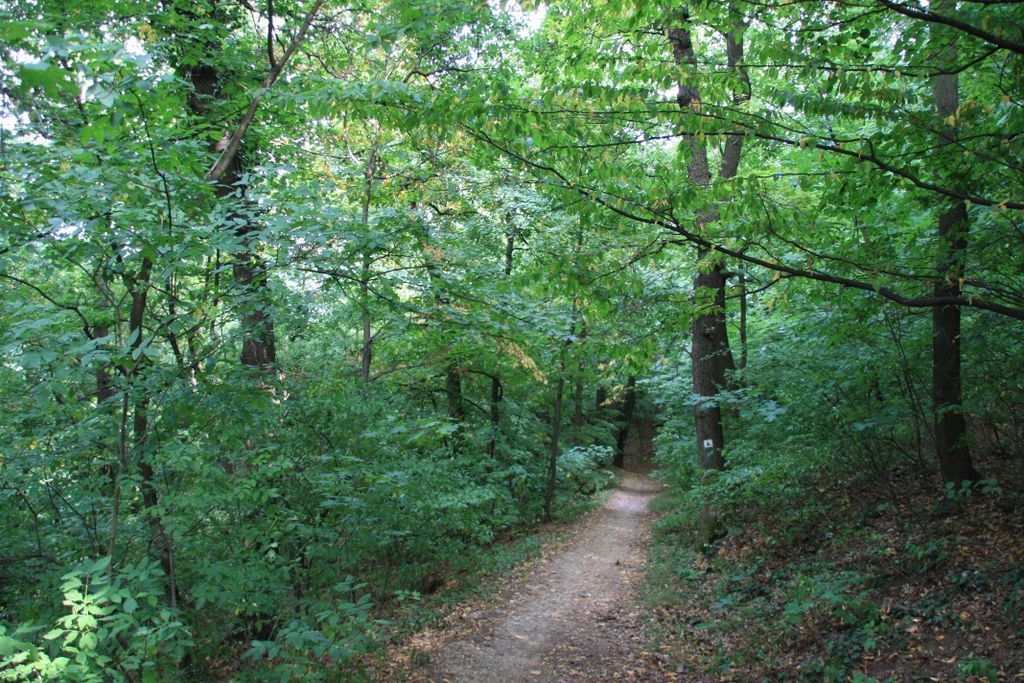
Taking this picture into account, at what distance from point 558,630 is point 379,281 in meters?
5.11

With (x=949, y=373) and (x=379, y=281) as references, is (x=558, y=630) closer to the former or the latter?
(x=379, y=281)

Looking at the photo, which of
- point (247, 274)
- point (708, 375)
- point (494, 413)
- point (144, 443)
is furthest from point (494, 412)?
point (144, 443)

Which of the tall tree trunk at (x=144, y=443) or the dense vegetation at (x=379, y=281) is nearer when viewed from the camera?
the dense vegetation at (x=379, y=281)

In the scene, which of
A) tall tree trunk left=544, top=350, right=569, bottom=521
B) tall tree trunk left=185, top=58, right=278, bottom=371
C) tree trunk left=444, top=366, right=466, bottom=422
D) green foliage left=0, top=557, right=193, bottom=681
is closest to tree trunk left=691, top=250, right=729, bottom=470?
tree trunk left=444, top=366, right=466, bottom=422

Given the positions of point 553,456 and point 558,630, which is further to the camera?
point 553,456

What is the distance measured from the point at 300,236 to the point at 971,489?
7.20 m

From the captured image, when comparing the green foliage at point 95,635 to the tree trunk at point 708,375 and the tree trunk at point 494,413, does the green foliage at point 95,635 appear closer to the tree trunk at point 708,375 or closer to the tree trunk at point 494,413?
the tree trunk at point 708,375

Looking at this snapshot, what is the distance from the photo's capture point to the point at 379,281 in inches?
219

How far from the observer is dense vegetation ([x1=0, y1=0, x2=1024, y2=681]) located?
397 centimetres

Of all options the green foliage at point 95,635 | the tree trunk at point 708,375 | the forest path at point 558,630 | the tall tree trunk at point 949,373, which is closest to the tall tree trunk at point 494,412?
the forest path at point 558,630

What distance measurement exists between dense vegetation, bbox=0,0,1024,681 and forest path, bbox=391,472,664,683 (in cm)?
118

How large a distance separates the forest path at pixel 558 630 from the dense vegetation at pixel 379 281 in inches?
46.6

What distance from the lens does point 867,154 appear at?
13.1 feet

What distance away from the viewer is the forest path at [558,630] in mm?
6547
